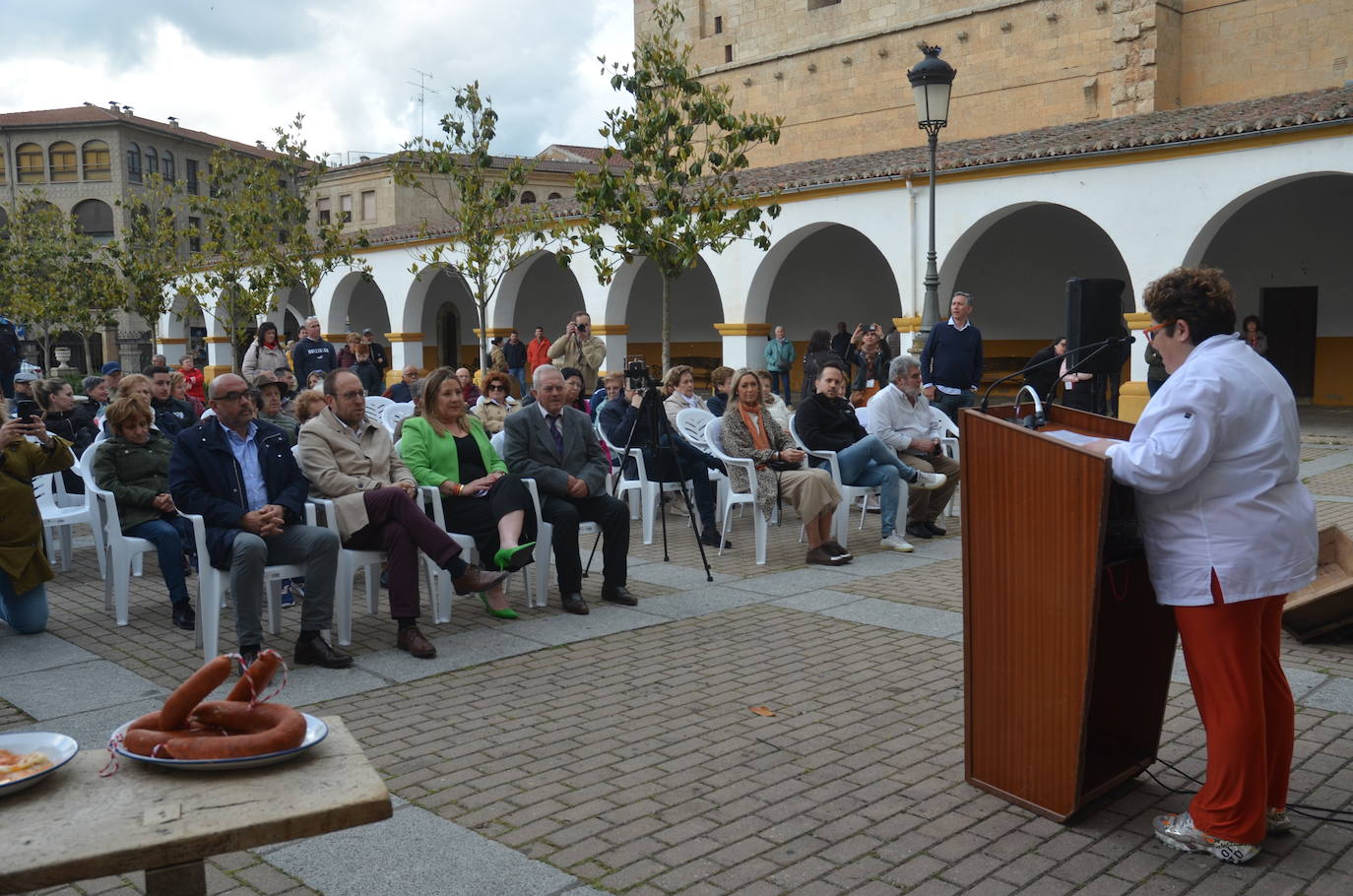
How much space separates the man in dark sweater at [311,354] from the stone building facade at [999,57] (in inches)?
797

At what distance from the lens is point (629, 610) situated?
22.1ft

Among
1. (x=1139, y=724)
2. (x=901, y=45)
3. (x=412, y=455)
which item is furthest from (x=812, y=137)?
(x=1139, y=724)

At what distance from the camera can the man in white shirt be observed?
8984mm

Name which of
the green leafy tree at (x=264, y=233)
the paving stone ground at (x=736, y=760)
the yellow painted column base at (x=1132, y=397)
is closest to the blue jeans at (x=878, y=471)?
the paving stone ground at (x=736, y=760)

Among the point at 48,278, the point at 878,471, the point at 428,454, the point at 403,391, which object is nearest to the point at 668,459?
the point at 878,471

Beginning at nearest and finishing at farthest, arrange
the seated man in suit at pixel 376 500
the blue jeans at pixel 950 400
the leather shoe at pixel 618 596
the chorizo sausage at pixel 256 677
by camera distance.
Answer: the chorizo sausage at pixel 256 677
the seated man in suit at pixel 376 500
the leather shoe at pixel 618 596
the blue jeans at pixel 950 400

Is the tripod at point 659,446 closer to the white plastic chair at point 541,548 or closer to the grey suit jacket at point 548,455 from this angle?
the grey suit jacket at point 548,455

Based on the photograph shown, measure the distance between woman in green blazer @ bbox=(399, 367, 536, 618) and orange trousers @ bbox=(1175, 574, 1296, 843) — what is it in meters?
3.81

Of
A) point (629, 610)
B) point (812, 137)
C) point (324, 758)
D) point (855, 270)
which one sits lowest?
point (629, 610)

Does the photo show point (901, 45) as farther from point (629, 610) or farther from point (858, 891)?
point (858, 891)

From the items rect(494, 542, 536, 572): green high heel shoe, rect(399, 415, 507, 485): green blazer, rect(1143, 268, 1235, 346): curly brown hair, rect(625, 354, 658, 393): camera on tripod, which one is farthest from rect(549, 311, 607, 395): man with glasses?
rect(1143, 268, 1235, 346): curly brown hair

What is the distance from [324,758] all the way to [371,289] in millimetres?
35436

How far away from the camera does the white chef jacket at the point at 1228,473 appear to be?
10.5 ft

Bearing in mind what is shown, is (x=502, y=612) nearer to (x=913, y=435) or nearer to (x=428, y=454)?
(x=428, y=454)
